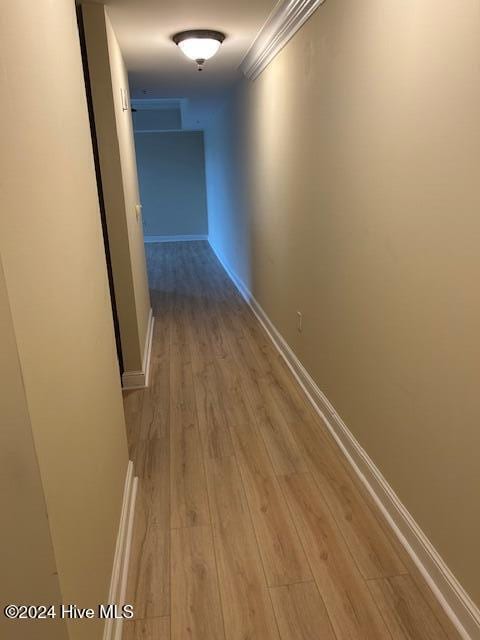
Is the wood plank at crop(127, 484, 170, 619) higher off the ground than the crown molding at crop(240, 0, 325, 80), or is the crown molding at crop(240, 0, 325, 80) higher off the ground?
the crown molding at crop(240, 0, 325, 80)

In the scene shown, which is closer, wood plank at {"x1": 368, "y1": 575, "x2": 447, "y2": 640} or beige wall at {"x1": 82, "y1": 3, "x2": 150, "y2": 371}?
wood plank at {"x1": 368, "y1": 575, "x2": 447, "y2": 640}

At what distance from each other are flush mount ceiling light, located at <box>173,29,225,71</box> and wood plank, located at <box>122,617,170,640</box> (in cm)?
314

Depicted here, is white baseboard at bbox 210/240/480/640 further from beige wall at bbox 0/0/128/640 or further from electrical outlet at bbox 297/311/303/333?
beige wall at bbox 0/0/128/640

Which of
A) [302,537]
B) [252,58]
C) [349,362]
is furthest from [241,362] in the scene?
[252,58]

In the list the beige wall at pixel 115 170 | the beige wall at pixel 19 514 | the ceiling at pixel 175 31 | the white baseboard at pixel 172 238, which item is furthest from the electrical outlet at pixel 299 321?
the white baseboard at pixel 172 238

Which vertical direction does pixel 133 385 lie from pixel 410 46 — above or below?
below

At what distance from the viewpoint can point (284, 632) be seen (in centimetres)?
148

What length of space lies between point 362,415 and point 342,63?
1.59 metres

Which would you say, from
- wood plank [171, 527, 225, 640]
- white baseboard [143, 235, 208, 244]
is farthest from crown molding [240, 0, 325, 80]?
white baseboard [143, 235, 208, 244]

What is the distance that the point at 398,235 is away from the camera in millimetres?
1699

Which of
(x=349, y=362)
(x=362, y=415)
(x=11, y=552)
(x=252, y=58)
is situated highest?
(x=252, y=58)

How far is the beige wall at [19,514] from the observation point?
2.74 ft

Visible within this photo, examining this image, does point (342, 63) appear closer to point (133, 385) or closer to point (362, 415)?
point (362, 415)

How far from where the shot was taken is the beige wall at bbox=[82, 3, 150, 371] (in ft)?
8.64
